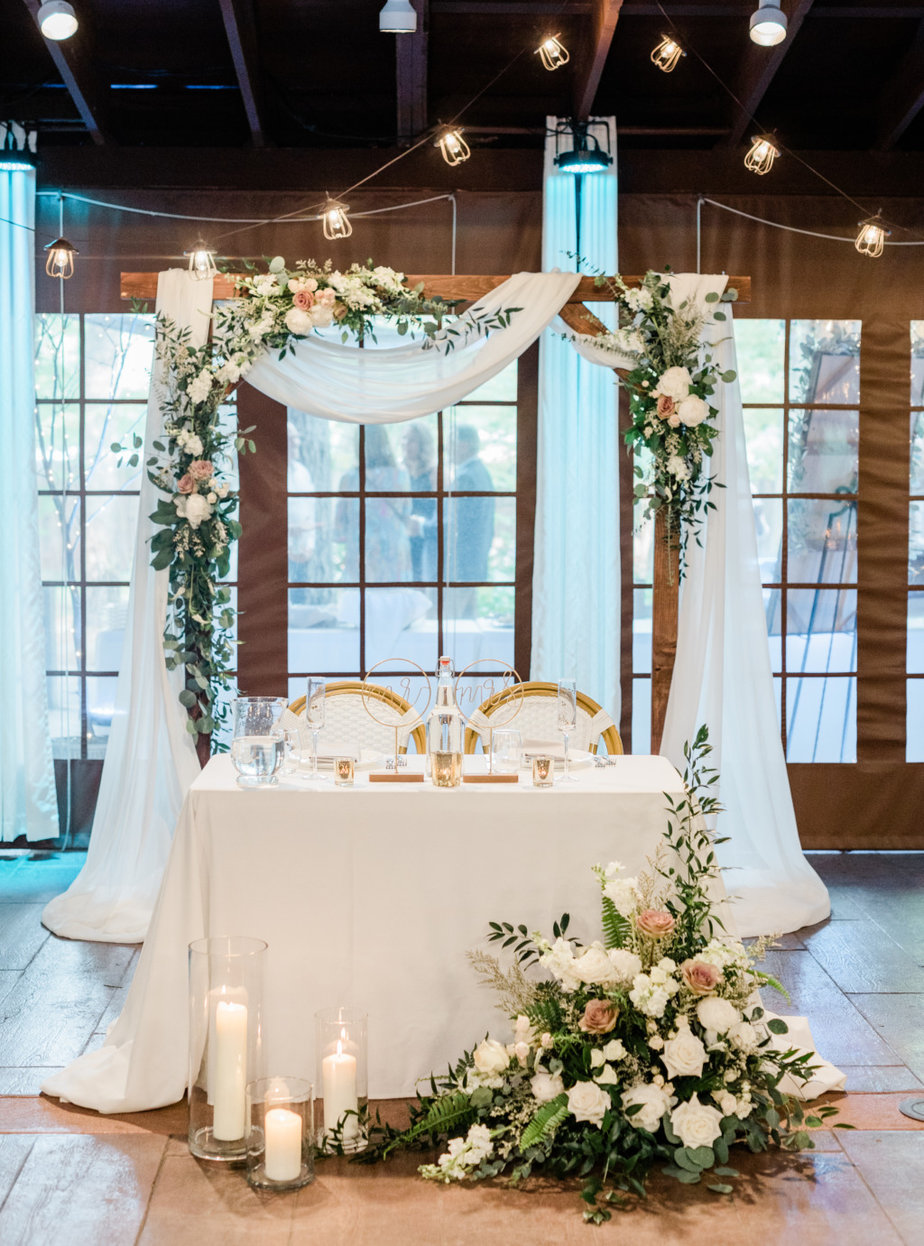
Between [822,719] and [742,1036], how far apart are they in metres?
3.13

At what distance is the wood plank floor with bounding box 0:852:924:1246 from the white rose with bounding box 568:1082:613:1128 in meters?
0.17

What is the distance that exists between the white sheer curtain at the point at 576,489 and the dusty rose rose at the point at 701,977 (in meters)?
2.57

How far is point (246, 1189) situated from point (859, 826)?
3.72 meters

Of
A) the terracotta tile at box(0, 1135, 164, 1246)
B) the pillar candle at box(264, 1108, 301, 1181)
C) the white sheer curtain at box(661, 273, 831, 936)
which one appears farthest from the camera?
the white sheer curtain at box(661, 273, 831, 936)

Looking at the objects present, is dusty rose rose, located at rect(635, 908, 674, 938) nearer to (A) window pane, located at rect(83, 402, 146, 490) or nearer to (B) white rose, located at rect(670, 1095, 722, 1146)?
(B) white rose, located at rect(670, 1095, 722, 1146)

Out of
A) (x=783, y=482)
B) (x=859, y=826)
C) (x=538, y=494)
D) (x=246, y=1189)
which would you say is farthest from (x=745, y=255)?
(x=246, y=1189)

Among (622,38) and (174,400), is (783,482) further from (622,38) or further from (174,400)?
(174,400)

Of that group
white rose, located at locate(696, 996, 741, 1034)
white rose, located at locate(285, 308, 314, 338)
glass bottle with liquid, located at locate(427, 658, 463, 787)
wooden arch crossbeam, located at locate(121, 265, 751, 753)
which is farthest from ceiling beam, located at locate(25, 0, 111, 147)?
white rose, located at locate(696, 996, 741, 1034)

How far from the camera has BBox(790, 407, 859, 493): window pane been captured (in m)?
5.54

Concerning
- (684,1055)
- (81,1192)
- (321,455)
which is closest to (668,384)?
(321,455)

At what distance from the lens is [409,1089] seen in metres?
3.05

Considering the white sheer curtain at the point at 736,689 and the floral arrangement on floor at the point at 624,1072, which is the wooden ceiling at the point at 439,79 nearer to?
the white sheer curtain at the point at 736,689

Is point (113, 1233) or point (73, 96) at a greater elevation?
point (73, 96)

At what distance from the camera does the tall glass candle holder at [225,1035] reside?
2.70 m
